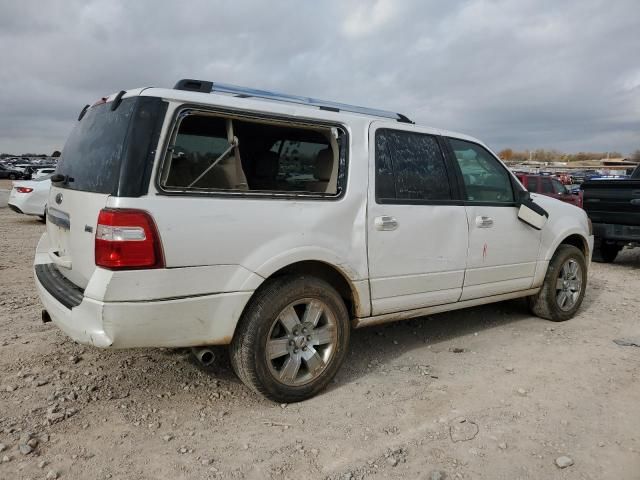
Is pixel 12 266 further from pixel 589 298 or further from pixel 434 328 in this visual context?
pixel 589 298

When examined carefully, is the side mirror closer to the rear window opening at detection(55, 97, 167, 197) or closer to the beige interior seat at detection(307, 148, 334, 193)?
the beige interior seat at detection(307, 148, 334, 193)

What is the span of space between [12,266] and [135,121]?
18.8 feet

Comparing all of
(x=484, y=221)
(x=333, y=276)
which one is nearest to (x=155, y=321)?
(x=333, y=276)

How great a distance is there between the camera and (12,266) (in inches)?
283

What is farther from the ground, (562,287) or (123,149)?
(123,149)

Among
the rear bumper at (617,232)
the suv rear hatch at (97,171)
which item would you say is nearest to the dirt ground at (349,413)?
the suv rear hatch at (97,171)

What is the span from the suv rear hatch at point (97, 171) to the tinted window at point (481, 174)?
256 cm

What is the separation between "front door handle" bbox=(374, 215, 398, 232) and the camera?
11.5ft

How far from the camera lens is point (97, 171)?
9.39 feet

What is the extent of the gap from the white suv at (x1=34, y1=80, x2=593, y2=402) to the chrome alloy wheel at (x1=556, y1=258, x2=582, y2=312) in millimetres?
1027

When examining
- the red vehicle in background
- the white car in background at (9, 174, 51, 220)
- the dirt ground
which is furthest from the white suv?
the red vehicle in background

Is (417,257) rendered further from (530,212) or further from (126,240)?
(126,240)

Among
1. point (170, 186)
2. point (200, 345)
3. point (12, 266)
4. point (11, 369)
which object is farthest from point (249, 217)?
point (12, 266)

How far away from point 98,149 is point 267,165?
1.39 m
